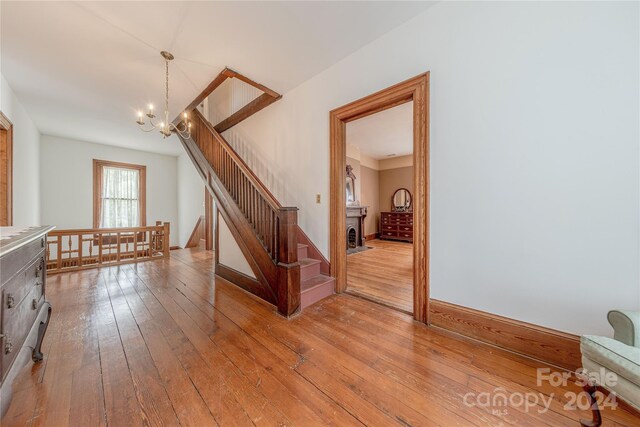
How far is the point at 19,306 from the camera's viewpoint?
1169 millimetres

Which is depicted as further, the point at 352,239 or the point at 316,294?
the point at 352,239

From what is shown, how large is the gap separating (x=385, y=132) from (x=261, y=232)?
→ 3.91m

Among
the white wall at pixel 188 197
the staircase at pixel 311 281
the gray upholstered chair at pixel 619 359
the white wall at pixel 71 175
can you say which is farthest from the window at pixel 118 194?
the gray upholstered chair at pixel 619 359

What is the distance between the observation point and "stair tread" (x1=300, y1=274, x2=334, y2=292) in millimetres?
2435

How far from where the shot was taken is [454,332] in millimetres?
1830

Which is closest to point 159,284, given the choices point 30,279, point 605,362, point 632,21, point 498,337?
point 30,279

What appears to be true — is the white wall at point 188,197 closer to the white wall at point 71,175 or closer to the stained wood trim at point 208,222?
the stained wood trim at point 208,222

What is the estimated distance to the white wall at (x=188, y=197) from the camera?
6422 mm

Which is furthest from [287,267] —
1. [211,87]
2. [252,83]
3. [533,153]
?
[211,87]

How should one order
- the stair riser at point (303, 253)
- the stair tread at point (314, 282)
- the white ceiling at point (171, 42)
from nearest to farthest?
1. the white ceiling at point (171, 42)
2. the stair tread at point (314, 282)
3. the stair riser at point (303, 253)

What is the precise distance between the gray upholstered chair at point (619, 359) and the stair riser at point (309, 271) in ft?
7.05

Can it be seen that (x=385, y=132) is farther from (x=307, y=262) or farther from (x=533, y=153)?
(x=533, y=153)

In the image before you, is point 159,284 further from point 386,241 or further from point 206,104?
point 386,241

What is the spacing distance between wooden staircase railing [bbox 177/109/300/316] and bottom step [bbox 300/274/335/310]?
13cm
